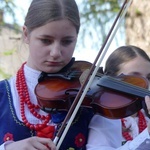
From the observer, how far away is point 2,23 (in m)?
4.18

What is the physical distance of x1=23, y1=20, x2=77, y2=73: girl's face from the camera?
70.8 inches

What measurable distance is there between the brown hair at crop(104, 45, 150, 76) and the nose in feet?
2.20

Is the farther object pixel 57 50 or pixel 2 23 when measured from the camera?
pixel 2 23

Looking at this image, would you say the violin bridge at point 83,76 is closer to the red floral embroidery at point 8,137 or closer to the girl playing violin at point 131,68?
the red floral embroidery at point 8,137

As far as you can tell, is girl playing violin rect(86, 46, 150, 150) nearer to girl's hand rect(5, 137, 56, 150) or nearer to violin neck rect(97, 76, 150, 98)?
violin neck rect(97, 76, 150, 98)

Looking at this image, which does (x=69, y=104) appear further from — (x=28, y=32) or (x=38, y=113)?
(x=28, y=32)

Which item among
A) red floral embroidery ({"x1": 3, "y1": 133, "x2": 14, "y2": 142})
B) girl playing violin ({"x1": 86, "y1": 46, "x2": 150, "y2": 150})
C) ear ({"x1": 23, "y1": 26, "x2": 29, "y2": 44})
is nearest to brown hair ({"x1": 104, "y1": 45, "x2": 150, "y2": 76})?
girl playing violin ({"x1": 86, "y1": 46, "x2": 150, "y2": 150})

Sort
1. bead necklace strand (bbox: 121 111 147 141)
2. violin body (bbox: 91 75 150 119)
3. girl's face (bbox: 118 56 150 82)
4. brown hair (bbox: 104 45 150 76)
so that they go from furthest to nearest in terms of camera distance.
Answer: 1. brown hair (bbox: 104 45 150 76)
2. girl's face (bbox: 118 56 150 82)
3. bead necklace strand (bbox: 121 111 147 141)
4. violin body (bbox: 91 75 150 119)

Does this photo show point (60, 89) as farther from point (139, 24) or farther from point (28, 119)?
point (139, 24)

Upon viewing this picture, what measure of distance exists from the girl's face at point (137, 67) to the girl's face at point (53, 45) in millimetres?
577

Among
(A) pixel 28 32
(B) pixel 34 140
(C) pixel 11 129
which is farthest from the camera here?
(A) pixel 28 32

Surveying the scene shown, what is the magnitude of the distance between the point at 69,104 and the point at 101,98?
A: 0.36 feet

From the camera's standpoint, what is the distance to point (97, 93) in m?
1.82

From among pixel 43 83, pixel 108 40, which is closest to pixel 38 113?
pixel 43 83
